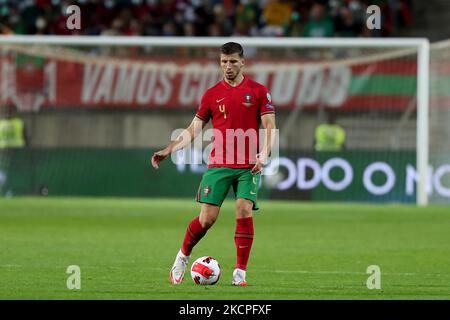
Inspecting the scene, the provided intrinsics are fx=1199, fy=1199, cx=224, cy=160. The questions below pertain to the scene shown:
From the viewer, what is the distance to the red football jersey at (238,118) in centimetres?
982

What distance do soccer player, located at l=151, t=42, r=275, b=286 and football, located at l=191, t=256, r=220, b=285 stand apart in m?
0.15

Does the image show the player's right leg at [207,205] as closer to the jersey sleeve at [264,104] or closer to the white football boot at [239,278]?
the white football boot at [239,278]

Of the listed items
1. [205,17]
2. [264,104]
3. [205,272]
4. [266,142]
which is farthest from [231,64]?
[205,17]

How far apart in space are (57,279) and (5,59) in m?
14.1

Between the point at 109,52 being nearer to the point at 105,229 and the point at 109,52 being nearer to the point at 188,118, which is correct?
the point at 188,118

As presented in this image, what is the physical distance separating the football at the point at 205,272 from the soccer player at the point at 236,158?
0.15 metres

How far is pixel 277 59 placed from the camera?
77.4 ft

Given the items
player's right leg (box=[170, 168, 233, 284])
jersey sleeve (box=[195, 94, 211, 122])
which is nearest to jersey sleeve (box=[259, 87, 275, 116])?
jersey sleeve (box=[195, 94, 211, 122])

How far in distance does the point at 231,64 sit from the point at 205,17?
17034mm

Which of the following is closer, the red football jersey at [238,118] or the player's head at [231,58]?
the player's head at [231,58]

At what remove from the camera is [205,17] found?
87.1ft

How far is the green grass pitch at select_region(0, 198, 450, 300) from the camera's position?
9.37 metres

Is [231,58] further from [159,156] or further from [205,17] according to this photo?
[205,17]

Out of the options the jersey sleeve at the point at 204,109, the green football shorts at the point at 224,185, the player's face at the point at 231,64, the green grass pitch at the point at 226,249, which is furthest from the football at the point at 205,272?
the player's face at the point at 231,64
